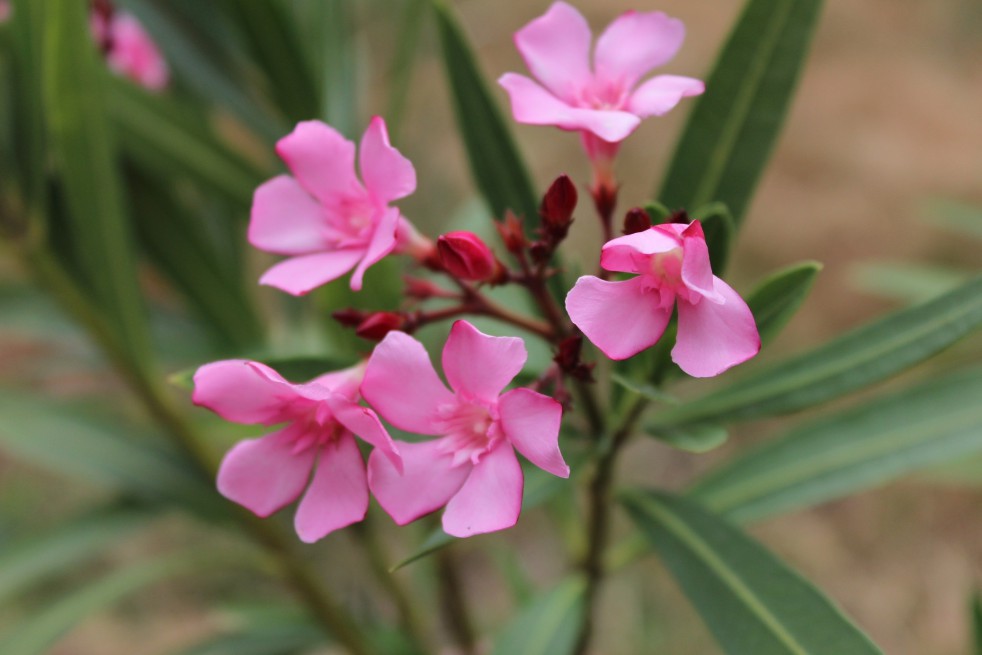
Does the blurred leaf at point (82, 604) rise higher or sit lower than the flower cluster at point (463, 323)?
lower

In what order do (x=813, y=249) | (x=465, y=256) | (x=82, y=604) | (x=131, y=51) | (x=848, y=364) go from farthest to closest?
1. (x=813, y=249)
2. (x=131, y=51)
3. (x=82, y=604)
4. (x=848, y=364)
5. (x=465, y=256)

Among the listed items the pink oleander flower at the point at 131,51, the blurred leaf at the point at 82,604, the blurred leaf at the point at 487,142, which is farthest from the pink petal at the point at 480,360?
the pink oleander flower at the point at 131,51

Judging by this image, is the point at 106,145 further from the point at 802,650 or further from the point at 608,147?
the point at 802,650

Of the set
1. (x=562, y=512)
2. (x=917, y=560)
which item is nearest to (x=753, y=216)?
(x=917, y=560)

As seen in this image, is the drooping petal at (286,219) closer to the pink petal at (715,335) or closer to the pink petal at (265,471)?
the pink petal at (265,471)

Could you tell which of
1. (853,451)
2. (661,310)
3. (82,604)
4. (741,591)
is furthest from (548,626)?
(82,604)

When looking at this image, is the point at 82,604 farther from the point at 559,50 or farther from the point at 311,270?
the point at 559,50
